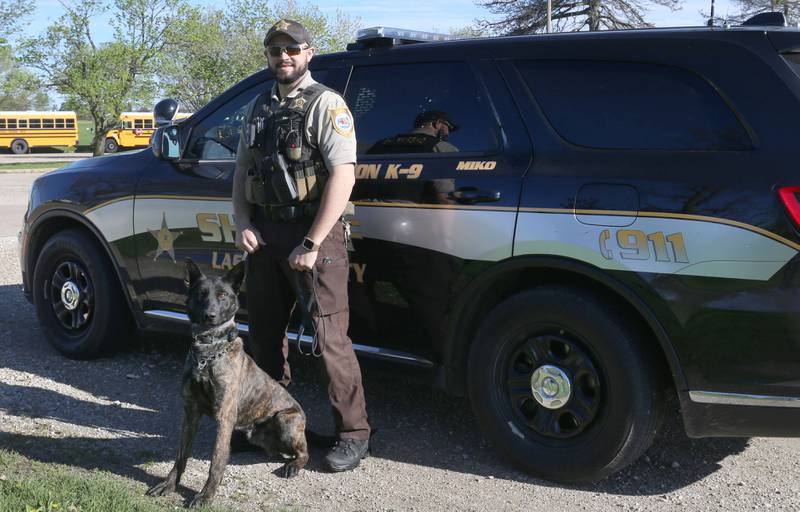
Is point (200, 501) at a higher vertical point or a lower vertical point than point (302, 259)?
lower

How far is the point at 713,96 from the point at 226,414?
235cm

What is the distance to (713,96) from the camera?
337 cm

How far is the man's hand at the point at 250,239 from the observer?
157 inches

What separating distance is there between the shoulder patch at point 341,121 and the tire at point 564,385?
1024mm

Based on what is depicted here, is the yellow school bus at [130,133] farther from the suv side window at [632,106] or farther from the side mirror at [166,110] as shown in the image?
the suv side window at [632,106]

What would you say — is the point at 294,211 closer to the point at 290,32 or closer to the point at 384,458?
the point at 290,32

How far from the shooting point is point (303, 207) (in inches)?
152

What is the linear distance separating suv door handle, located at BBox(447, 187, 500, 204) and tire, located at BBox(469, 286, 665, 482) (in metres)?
0.44

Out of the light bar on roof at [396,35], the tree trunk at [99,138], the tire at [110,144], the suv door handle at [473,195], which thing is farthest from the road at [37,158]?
the suv door handle at [473,195]

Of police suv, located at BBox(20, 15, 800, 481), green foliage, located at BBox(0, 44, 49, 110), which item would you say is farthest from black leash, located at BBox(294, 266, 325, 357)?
green foliage, located at BBox(0, 44, 49, 110)

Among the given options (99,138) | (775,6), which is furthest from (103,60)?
(775,6)

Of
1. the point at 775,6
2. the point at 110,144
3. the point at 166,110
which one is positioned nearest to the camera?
the point at 166,110

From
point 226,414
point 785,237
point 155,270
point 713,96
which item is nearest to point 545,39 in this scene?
point 713,96

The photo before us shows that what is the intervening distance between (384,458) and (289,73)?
1.86 m
